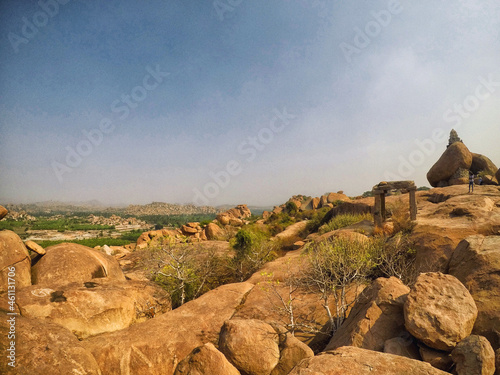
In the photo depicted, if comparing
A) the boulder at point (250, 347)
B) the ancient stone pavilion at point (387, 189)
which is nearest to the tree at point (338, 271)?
the boulder at point (250, 347)

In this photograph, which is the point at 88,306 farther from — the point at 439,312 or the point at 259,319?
the point at 439,312

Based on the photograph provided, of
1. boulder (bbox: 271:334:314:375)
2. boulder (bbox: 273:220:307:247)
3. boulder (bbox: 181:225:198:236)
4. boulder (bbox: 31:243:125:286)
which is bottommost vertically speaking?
boulder (bbox: 273:220:307:247)

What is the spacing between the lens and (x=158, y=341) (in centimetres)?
485

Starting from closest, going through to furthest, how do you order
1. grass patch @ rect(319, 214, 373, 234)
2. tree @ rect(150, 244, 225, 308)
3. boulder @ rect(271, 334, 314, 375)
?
boulder @ rect(271, 334, 314, 375)
tree @ rect(150, 244, 225, 308)
grass patch @ rect(319, 214, 373, 234)

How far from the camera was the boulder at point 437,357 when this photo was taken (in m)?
3.19

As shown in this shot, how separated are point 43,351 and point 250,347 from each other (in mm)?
3132

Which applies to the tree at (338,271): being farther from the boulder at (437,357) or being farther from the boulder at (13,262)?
the boulder at (13,262)

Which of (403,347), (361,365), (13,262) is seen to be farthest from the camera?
(13,262)

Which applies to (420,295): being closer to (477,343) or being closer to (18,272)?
(477,343)

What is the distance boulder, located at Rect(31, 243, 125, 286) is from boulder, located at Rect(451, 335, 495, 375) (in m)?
8.11

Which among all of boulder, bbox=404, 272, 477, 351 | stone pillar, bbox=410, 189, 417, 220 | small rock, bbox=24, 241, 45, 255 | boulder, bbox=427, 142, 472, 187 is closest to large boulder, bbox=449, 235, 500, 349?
boulder, bbox=404, 272, 477, 351

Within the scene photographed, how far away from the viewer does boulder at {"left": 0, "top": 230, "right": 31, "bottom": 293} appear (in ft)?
19.2

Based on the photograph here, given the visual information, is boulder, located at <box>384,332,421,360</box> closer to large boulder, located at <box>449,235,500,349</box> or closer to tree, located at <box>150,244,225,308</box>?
large boulder, located at <box>449,235,500,349</box>

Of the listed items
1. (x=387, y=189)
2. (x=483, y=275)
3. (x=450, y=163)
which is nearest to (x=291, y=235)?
(x=387, y=189)
